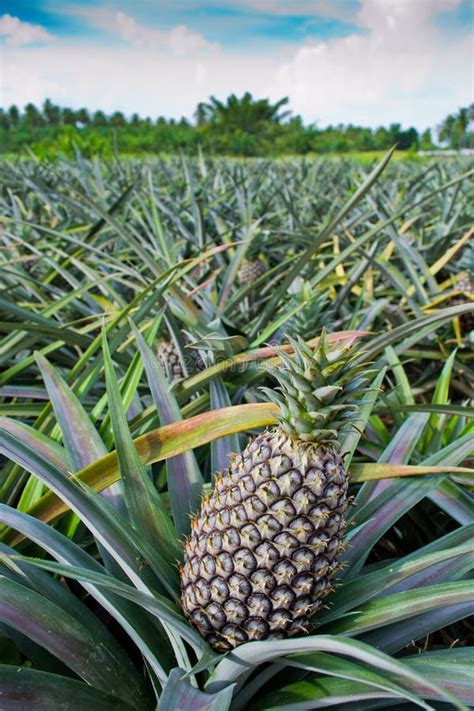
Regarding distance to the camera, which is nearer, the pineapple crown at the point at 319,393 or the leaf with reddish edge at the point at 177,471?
the pineapple crown at the point at 319,393

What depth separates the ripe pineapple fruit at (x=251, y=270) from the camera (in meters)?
2.39

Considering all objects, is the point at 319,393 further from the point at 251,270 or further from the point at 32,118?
the point at 32,118

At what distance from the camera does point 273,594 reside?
2.40ft

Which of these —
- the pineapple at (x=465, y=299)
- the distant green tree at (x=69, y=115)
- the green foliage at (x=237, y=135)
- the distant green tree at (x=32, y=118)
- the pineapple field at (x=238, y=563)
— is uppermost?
the distant green tree at (x=69, y=115)

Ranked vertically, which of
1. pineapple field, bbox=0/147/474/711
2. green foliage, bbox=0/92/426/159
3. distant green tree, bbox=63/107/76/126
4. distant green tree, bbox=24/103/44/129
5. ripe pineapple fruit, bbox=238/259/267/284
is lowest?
pineapple field, bbox=0/147/474/711

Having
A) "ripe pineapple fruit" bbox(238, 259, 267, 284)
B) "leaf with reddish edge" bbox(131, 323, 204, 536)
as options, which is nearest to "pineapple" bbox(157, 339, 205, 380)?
"leaf with reddish edge" bbox(131, 323, 204, 536)

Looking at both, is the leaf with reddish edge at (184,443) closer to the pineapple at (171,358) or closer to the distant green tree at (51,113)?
the pineapple at (171,358)

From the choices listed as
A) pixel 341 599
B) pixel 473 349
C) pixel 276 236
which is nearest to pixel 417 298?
pixel 473 349

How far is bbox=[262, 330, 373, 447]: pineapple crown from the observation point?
703mm

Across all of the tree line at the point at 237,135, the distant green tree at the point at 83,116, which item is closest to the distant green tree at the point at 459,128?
the tree line at the point at 237,135

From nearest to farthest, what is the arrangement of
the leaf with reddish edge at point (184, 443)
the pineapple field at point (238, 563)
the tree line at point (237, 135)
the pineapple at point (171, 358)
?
the pineapple field at point (238, 563)
the leaf with reddish edge at point (184, 443)
the pineapple at point (171, 358)
the tree line at point (237, 135)

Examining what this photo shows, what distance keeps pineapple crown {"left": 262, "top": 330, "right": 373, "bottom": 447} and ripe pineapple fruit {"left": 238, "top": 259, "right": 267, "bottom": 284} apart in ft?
5.46

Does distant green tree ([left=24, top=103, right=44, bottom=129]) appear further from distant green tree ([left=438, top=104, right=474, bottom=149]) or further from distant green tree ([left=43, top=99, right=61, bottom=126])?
distant green tree ([left=438, top=104, right=474, bottom=149])

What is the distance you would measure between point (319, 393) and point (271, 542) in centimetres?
20
